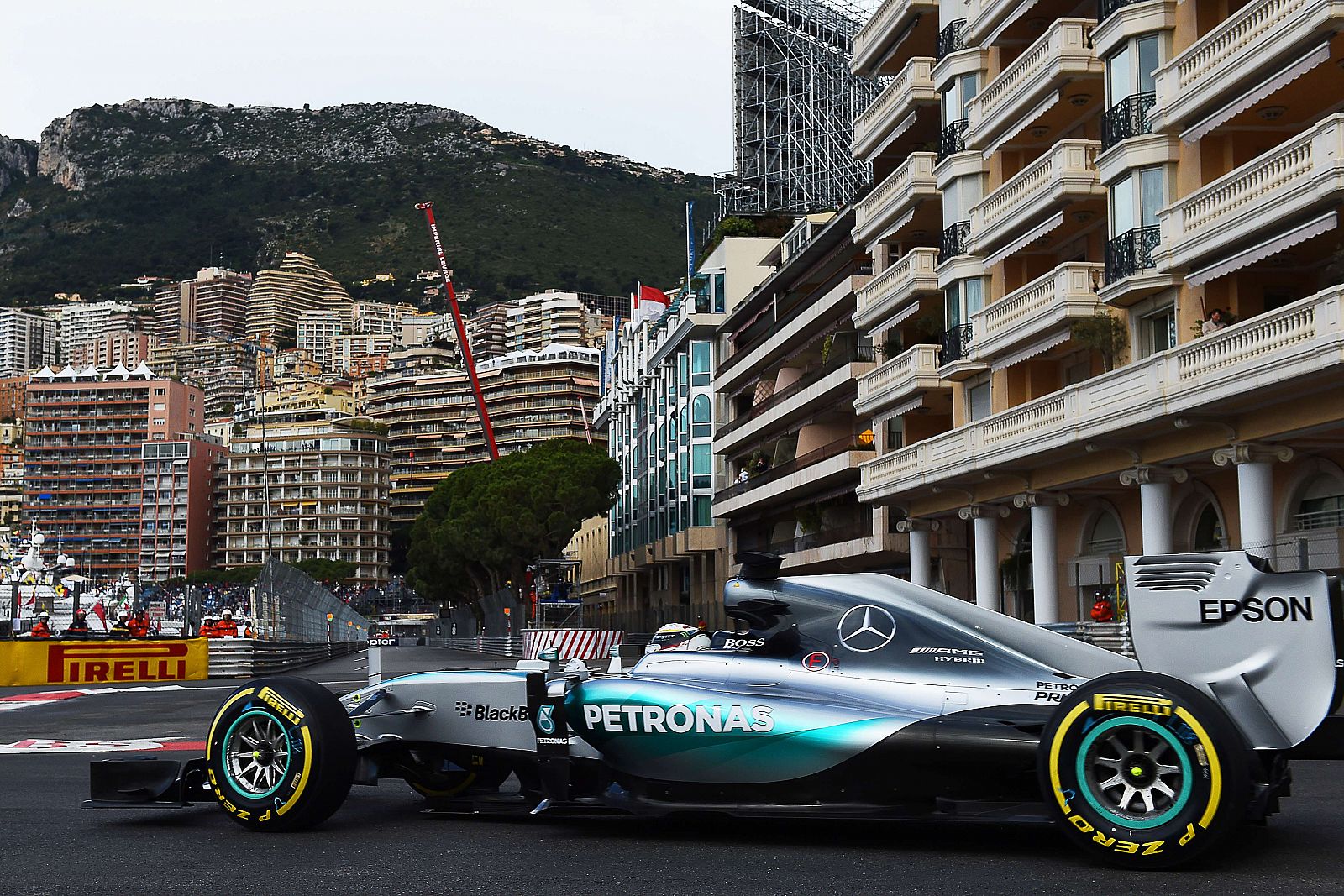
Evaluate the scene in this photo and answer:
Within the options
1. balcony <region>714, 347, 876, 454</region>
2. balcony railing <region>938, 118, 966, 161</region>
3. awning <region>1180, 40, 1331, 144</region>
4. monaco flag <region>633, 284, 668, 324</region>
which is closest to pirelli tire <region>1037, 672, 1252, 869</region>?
awning <region>1180, 40, 1331, 144</region>

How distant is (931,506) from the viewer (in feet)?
137

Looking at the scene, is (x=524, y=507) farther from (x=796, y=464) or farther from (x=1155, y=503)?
(x=1155, y=503)

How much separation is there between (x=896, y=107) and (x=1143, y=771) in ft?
129

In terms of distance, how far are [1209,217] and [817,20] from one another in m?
71.8

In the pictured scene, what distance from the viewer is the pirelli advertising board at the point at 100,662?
3416 cm

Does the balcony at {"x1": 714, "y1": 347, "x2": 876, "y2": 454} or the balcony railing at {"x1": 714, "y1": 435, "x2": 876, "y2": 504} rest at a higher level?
the balcony at {"x1": 714, "y1": 347, "x2": 876, "y2": 454}

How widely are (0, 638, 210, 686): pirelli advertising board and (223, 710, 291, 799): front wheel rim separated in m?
27.6

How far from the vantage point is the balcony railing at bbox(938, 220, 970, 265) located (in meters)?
39.0

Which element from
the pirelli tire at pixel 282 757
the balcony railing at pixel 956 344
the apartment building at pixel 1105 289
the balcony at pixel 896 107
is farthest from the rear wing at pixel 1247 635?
the balcony at pixel 896 107

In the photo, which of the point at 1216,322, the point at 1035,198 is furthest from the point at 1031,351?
the point at 1216,322

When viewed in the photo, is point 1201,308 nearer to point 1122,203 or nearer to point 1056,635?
point 1122,203

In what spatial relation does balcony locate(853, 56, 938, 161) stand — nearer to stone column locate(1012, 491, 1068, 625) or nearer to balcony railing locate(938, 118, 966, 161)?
balcony railing locate(938, 118, 966, 161)

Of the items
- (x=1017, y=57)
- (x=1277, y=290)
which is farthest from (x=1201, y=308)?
(x=1017, y=57)

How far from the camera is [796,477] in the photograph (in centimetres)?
5781
